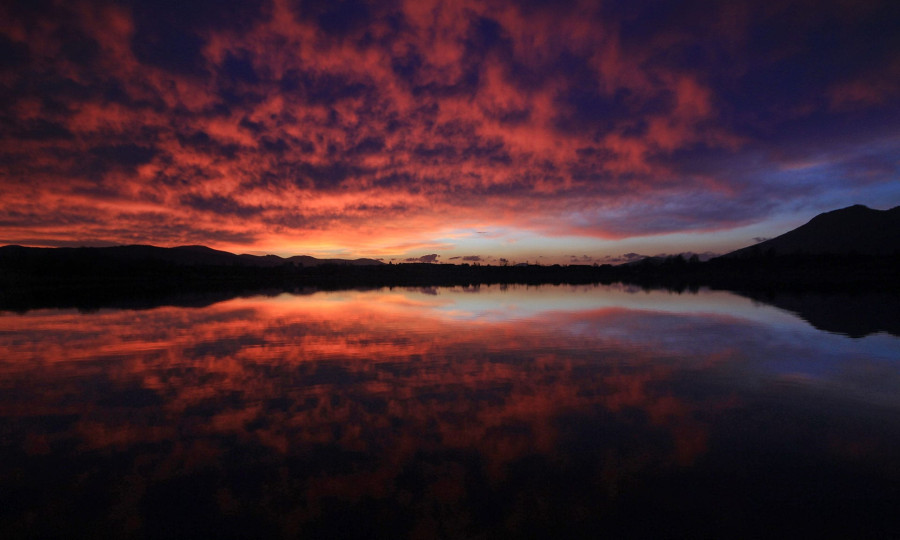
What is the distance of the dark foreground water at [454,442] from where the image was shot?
6348 mm

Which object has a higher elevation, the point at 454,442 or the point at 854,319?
the point at 854,319

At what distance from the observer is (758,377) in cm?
1379

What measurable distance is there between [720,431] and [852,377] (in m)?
8.36

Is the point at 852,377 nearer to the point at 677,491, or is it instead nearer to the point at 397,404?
the point at 677,491

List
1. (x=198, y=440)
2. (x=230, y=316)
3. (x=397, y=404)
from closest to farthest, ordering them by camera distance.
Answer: (x=198, y=440), (x=397, y=404), (x=230, y=316)

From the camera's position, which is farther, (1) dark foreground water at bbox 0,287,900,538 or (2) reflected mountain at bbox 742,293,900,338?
(2) reflected mountain at bbox 742,293,900,338

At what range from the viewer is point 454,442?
29.2 feet

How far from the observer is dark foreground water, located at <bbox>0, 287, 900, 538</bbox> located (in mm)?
6348

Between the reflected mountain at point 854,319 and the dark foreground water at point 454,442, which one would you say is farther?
the reflected mountain at point 854,319

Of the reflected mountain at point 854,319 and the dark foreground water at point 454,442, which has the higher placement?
the reflected mountain at point 854,319

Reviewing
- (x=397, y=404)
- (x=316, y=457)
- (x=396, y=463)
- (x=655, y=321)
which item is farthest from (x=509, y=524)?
(x=655, y=321)

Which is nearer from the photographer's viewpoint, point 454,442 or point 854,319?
point 454,442

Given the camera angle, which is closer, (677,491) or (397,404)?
(677,491)

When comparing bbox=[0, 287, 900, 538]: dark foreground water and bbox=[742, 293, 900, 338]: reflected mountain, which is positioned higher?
bbox=[742, 293, 900, 338]: reflected mountain
